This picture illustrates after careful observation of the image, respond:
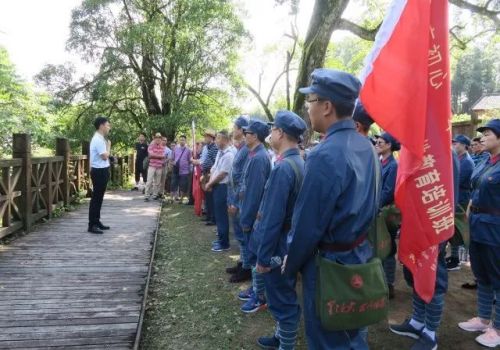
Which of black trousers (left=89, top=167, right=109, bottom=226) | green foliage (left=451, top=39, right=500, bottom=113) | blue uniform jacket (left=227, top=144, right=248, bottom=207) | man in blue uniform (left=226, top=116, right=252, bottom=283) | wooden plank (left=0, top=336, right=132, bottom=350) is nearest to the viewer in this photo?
wooden plank (left=0, top=336, right=132, bottom=350)

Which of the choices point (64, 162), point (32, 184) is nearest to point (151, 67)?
point (64, 162)

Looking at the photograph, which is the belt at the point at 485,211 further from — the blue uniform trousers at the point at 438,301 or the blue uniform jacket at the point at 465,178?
the blue uniform jacket at the point at 465,178

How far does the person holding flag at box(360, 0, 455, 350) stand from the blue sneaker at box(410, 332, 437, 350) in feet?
3.23

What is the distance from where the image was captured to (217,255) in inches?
254

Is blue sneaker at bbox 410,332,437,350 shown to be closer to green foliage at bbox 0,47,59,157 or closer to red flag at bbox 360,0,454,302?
red flag at bbox 360,0,454,302

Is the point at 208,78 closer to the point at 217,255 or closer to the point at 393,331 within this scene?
the point at 217,255

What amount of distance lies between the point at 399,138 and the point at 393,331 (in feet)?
7.59

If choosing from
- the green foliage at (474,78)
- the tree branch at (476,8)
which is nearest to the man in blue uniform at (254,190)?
the tree branch at (476,8)

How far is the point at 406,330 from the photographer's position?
12.3 ft

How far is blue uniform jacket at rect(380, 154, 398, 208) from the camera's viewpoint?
4.01 metres

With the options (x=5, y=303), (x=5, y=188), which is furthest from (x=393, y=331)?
(x=5, y=188)

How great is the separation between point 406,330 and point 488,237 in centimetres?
110

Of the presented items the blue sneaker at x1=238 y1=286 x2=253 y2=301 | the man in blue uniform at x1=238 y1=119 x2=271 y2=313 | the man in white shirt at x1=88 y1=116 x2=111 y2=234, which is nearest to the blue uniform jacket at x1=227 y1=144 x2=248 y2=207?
the man in blue uniform at x1=238 y1=119 x2=271 y2=313

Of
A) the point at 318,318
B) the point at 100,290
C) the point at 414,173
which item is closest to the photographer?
the point at 318,318
